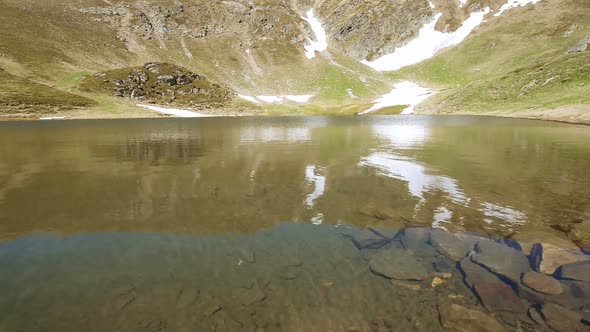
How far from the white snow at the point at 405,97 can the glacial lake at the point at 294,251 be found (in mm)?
122593

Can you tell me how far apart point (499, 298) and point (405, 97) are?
530 feet

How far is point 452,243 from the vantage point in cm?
995

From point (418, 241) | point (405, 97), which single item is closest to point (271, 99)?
point (405, 97)

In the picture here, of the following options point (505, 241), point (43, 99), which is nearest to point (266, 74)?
point (43, 99)

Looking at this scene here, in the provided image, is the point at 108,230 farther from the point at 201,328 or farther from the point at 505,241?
A: the point at 505,241

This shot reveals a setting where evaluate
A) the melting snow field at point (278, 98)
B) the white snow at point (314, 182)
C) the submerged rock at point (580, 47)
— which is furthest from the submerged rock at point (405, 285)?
the melting snow field at point (278, 98)

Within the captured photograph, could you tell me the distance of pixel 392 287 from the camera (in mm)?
7660

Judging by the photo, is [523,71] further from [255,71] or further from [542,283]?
[255,71]

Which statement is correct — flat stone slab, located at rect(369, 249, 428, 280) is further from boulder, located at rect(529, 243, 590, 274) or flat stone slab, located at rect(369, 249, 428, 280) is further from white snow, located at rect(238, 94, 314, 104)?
white snow, located at rect(238, 94, 314, 104)

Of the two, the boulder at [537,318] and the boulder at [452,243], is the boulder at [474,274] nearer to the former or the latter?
the boulder at [452,243]

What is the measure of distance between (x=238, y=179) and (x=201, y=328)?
1311 centimetres

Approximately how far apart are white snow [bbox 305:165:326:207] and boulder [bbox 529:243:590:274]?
786 cm

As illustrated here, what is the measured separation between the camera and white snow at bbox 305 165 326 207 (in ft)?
49.0

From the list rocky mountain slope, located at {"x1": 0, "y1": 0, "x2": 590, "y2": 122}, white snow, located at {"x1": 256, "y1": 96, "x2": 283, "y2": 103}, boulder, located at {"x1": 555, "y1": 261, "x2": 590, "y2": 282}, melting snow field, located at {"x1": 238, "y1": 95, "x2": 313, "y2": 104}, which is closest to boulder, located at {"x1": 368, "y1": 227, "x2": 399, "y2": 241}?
boulder, located at {"x1": 555, "y1": 261, "x2": 590, "y2": 282}
